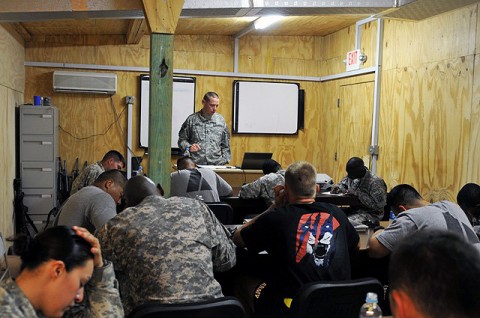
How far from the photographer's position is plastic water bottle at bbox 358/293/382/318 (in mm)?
2139

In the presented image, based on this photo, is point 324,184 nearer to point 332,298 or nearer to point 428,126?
point 428,126

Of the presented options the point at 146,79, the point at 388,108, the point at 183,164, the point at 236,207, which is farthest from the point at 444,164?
the point at 146,79

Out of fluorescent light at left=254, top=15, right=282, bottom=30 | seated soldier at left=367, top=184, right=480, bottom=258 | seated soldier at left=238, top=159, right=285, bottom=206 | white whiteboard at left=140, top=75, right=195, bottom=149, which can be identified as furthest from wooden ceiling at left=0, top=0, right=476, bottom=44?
seated soldier at left=367, top=184, right=480, bottom=258

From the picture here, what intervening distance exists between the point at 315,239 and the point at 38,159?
5.59 m

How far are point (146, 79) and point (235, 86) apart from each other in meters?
1.41

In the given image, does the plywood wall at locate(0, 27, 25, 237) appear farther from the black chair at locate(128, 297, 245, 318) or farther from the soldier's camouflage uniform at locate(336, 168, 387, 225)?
the black chair at locate(128, 297, 245, 318)

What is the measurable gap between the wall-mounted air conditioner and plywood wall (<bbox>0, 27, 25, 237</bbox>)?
0.57 m

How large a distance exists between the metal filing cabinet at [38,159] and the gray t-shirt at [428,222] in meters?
5.55

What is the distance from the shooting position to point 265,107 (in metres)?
8.61

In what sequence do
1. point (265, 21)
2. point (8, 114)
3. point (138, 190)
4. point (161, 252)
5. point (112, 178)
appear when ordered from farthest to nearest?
point (265, 21), point (8, 114), point (112, 178), point (138, 190), point (161, 252)

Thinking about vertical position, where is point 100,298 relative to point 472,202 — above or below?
below

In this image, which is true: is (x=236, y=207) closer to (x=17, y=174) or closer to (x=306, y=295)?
(x=306, y=295)

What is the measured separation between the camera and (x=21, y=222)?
710 centimetres

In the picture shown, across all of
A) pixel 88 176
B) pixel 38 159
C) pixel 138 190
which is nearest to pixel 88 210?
pixel 138 190
